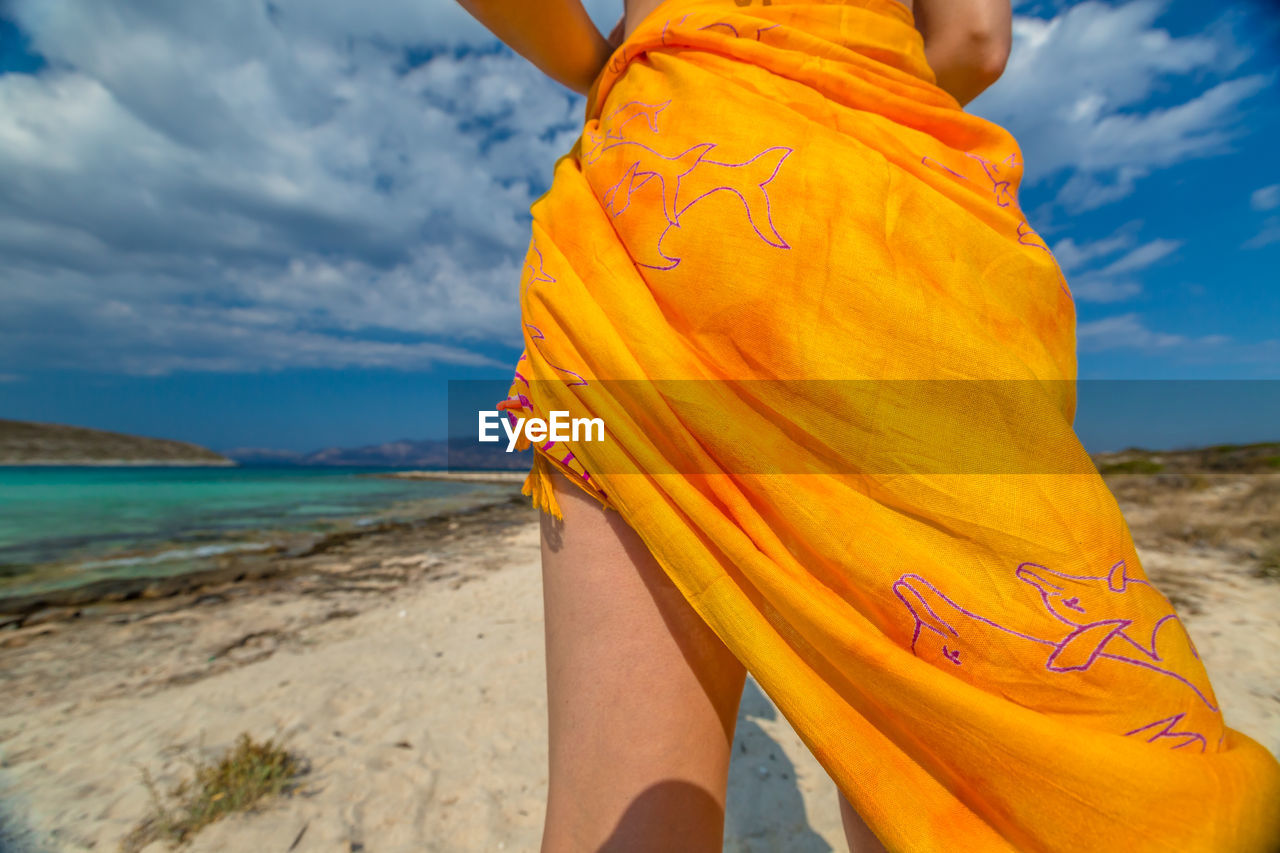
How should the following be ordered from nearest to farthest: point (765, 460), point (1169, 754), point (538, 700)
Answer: point (1169, 754) < point (765, 460) < point (538, 700)

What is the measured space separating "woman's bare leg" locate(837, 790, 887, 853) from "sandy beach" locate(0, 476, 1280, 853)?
1.36 metres

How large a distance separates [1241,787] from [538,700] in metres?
2.44

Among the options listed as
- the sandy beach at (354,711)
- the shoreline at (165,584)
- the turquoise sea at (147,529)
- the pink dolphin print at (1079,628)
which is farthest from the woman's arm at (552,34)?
the turquoise sea at (147,529)

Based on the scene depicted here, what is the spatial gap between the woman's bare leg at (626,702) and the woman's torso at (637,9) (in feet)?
2.61

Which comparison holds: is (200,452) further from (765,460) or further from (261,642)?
(765,460)

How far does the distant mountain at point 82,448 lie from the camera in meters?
30.3

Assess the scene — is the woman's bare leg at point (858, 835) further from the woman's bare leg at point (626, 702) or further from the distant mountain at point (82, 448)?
the distant mountain at point (82, 448)

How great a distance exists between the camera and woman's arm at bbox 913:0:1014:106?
90 centimetres

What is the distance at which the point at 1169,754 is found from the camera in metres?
0.45

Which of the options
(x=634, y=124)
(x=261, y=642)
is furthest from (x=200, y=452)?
(x=634, y=124)

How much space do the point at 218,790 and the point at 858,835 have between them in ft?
6.99

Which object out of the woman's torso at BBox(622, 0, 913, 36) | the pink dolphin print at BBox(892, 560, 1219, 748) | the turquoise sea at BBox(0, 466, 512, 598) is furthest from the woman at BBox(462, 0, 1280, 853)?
the turquoise sea at BBox(0, 466, 512, 598)

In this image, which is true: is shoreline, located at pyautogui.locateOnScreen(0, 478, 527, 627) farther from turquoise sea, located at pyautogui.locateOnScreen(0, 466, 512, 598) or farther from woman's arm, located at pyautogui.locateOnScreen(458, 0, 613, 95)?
woman's arm, located at pyautogui.locateOnScreen(458, 0, 613, 95)

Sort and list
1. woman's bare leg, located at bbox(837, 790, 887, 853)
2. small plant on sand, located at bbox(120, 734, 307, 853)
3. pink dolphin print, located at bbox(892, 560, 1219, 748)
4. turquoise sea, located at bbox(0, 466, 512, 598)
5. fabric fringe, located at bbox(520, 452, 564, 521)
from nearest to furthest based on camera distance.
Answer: pink dolphin print, located at bbox(892, 560, 1219, 748)
woman's bare leg, located at bbox(837, 790, 887, 853)
fabric fringe, located at bbox(520, 452, 564, 521)
small plant on sand, located at bbox(120, 734, 307, 853)
turquoise sea, located at bbox(0, 466, 512, 598)
